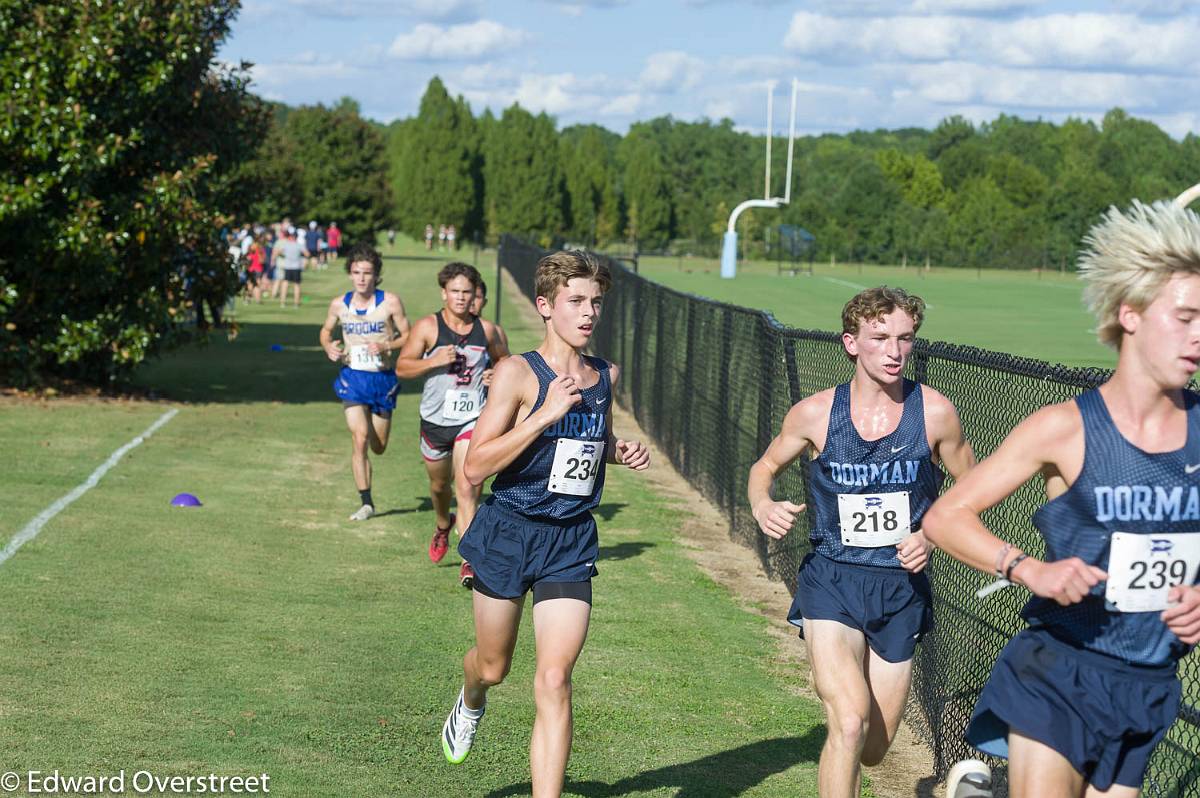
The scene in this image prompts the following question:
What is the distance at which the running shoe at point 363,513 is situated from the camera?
12.4 m

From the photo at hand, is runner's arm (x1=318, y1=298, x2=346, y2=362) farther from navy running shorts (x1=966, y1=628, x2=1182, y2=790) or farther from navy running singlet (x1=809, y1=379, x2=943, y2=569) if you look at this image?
navy running shorts (x1=966, y1=628, x2=1182, y2=790)

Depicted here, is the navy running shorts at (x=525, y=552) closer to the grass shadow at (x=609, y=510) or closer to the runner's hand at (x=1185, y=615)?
the runner's hand at (x=1185, y=615)

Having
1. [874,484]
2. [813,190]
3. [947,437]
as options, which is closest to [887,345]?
[947,437]

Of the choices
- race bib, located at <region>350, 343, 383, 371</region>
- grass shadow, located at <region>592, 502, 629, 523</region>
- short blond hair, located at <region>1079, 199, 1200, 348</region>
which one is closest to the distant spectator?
grass shadow, located at <region>592, 502, 629, 523</region>

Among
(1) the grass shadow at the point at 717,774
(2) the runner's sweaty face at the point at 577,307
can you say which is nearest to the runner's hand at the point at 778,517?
(2) the runner's sweaty face at the point at 577,307

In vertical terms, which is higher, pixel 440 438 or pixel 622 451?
pixel 622 451

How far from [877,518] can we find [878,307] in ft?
2.41

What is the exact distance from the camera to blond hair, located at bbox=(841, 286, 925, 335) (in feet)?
18.1

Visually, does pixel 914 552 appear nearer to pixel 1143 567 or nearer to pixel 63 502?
pixel 1143 567

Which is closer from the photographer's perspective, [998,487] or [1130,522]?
[1130,522]

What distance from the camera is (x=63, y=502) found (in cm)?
1227

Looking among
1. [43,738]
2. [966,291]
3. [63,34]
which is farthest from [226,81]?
[966,291]

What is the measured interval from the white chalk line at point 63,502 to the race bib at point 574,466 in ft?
18.0

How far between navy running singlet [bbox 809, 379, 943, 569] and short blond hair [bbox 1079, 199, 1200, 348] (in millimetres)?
1407
